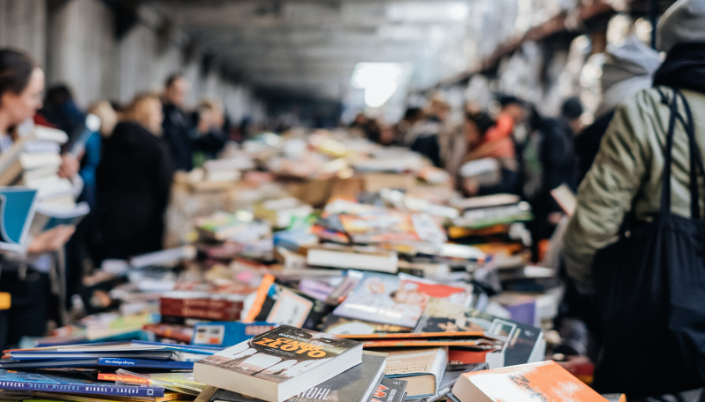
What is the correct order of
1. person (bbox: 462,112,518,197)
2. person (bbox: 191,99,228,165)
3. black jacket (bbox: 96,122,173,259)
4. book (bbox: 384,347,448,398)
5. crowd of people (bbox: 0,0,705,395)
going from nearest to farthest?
book (bbox: 384,347,448,398)
crowd of people (bbox: 0,0,705,395)
black jacket (bbox: 96,122,173,259)
person (bbox: 462,112,518,197)
person (bbox: 191,99,228,165)

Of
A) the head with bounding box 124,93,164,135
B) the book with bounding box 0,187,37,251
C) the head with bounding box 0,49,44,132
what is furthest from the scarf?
the head with bounding box 124,93,164,135

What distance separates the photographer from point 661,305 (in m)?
1.48

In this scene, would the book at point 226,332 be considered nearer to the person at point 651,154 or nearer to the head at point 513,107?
the person at point 651,154

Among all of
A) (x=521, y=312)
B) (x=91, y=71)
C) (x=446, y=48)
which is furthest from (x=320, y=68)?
(x=521, y=312)

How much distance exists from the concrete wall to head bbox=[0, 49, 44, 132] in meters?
5.24

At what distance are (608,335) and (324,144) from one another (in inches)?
144

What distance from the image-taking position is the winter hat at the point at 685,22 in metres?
1.57

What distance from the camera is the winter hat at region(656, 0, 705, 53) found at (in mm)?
1571

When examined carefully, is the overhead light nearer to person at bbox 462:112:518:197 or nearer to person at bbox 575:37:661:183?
person at bbox 462:112:518:197

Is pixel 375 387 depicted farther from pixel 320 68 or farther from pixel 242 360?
pixel 320 68

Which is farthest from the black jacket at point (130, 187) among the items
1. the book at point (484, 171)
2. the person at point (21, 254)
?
the book at point (484, 171)

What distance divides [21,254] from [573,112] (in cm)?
439

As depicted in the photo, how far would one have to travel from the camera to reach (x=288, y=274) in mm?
1665

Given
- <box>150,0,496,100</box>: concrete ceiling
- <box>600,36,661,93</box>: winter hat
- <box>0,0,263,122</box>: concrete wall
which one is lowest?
<box>600,36,661,93</box>: winter hat
